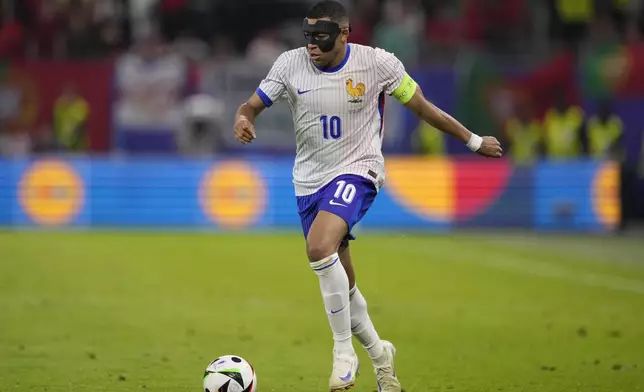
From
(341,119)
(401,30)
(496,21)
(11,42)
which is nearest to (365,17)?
(401,30)

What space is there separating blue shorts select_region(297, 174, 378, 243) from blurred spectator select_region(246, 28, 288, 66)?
18.5 meters

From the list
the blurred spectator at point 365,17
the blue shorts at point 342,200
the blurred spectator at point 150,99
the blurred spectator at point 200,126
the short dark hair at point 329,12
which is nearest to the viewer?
the blue shorts at point 342,200

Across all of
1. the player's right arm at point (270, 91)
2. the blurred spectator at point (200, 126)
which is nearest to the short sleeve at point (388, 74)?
the player's right arm at point (270, 91)

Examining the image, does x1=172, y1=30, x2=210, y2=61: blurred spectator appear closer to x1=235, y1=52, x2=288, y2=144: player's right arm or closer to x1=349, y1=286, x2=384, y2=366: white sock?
x1=235, y1=52, x2=288, y2=144: player's right arm

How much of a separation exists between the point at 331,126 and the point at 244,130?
62 centimetres

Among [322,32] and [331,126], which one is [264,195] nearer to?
[331,126]

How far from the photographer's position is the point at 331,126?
7.82 meters

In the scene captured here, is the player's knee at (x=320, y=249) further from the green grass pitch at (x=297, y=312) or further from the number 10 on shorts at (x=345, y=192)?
the green grass pitch at (x=297, y=312)

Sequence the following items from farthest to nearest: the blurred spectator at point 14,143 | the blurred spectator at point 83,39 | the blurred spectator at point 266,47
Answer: the blurred spectator at point 83,39, the blurred spectator at point 266,47, the blurred spectator at point 14,143

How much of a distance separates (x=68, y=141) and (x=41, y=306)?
1353cm

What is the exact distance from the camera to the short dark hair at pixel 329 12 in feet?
25.4

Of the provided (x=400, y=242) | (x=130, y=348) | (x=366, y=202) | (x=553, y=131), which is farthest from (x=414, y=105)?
(x=553, y=131)

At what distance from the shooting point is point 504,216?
23156mm

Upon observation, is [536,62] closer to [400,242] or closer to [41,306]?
[400,242]
